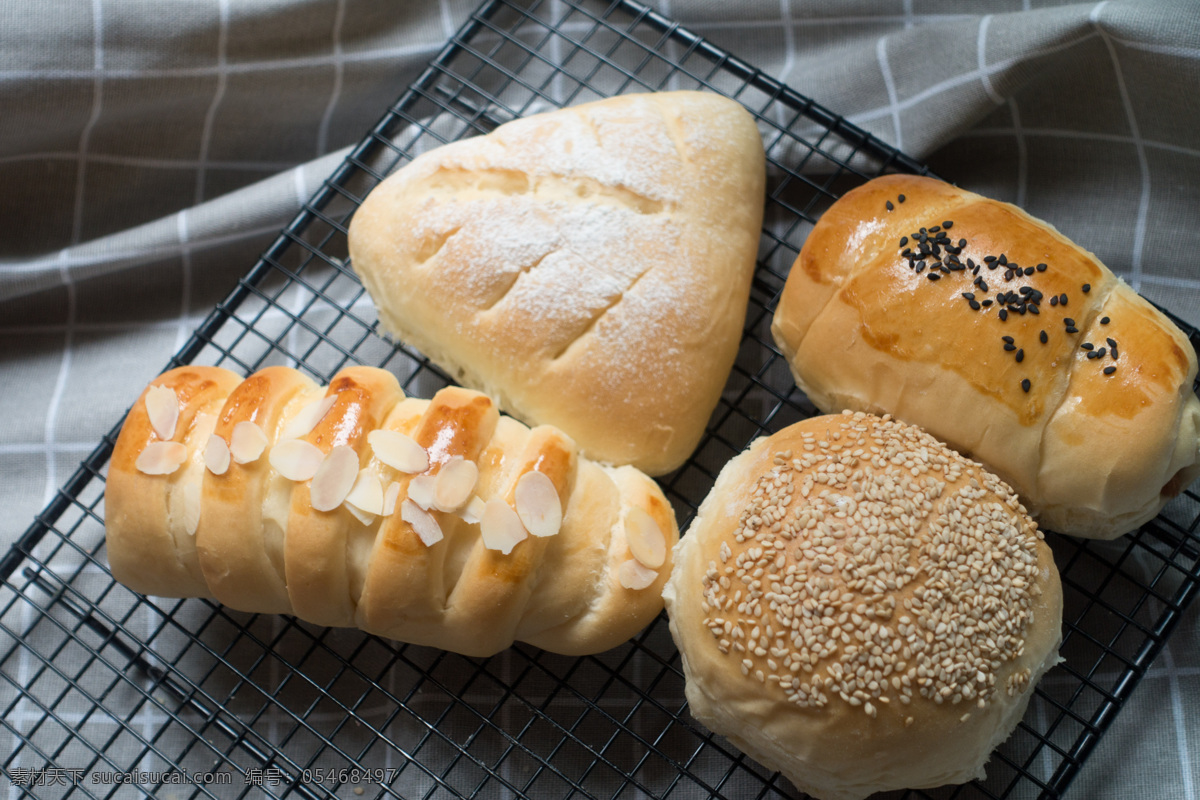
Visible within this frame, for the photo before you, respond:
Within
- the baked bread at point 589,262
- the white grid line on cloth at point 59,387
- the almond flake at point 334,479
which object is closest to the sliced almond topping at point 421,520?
the almond flake at point 334,479

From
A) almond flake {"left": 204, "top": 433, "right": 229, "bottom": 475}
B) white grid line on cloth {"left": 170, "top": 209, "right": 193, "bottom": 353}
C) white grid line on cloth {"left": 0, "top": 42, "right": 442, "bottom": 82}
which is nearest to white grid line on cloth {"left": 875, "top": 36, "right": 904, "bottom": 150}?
white grid line on cloth {"left": 0, "top": 42, "right": 442, "bottom": 82}

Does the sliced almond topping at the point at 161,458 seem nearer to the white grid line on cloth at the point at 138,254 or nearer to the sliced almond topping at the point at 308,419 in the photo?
the sliced almond topping at the point at 308,419

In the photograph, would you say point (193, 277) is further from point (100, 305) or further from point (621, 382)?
point (621, 382)

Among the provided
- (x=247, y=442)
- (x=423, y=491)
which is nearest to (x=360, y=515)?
(x=423, y=491)

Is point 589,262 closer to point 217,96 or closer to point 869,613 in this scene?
point 869,613

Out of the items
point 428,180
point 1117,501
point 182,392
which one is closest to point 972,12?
point 1117,501

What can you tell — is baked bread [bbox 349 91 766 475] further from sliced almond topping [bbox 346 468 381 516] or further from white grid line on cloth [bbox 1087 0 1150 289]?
white grid line on cloth [bbox 1087 0 1150 289]
